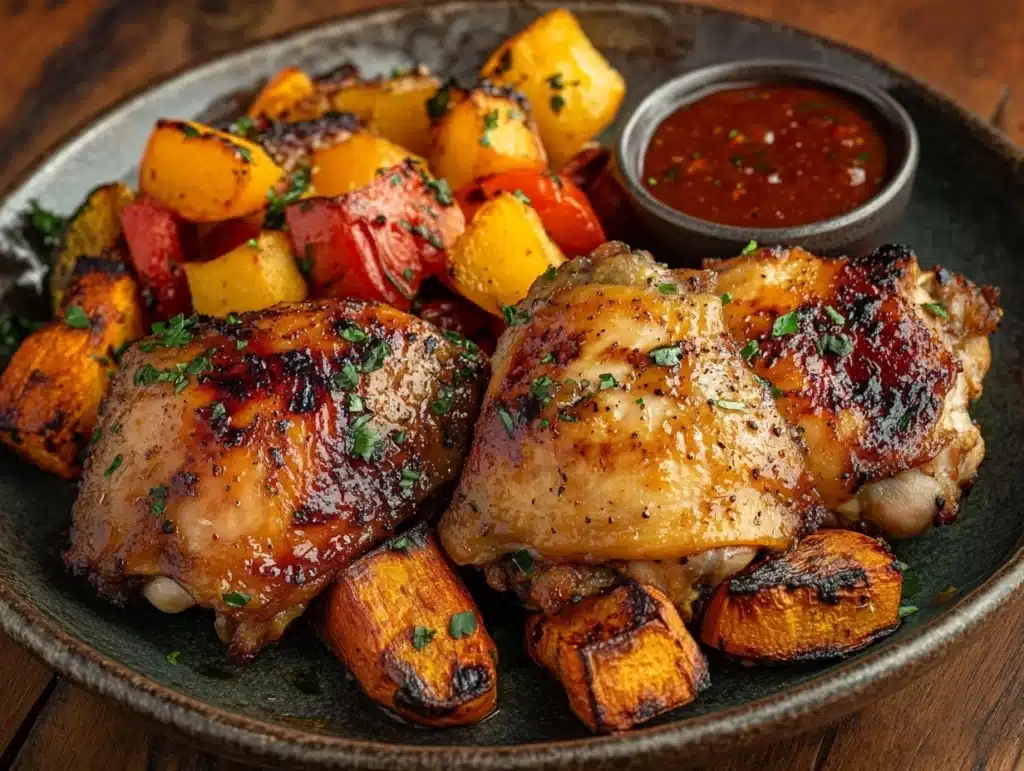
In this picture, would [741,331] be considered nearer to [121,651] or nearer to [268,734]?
[268,734]

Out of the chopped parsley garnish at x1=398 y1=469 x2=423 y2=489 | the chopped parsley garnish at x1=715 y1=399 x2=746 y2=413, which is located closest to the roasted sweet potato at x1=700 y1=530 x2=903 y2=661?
the chopped parsley garnish at x1=715 y1=399 x2=746 y2=413

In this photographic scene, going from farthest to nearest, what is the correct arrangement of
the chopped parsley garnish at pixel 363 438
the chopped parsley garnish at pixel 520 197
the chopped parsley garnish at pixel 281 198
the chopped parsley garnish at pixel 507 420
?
the chopped parsley garnish at pixel 281 198
the chopped parsley garnish at pixel 520 197
the chopped parsley garnish at pixel 363 438
the chopped parsley garnish at pixel 507 420

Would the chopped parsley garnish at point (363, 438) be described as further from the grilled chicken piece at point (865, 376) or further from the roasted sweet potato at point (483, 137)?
the roasted sweet potato at point (483, 137)

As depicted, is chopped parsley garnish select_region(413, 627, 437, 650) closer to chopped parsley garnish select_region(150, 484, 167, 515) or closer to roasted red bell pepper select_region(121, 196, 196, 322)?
chopped parsley garnish select_region(150, 484, 167, 515)

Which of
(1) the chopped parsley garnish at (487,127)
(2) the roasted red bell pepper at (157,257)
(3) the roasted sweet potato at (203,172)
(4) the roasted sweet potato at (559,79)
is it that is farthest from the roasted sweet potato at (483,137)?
(2) the roasted red bell pepper at (157,257)

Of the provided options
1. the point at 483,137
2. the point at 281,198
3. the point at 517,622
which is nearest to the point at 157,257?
the point at 281,198

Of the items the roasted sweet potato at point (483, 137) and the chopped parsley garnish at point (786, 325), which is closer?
the chopped parsley garnish at point (786, 325)

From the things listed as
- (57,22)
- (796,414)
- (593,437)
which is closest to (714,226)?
(796,414)
